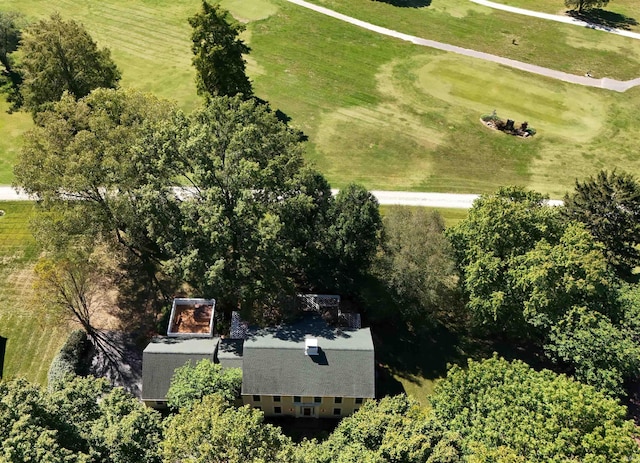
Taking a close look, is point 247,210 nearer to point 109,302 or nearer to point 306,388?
point 306,388

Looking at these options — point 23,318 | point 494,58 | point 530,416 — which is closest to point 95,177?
point 23,318

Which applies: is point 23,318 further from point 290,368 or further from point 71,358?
point 290,368

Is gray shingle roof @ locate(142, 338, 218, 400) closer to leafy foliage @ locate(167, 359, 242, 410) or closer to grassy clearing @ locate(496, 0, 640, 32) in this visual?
leafy foliage @ locate(167, 359, 242, 410)

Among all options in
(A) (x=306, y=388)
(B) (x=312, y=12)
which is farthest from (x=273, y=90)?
(A) (x=306, y=388)

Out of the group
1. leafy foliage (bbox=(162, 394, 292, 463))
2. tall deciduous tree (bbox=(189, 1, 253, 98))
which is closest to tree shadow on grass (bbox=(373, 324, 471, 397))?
leafy foliage (bbox=(162, 394, 292, 463))

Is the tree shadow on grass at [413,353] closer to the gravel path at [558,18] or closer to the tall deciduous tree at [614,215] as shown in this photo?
the tall deciduous tree at [614,215]
